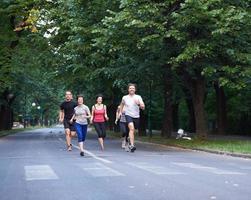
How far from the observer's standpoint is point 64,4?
28516 mm

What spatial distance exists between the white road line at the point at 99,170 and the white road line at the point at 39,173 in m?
0.74

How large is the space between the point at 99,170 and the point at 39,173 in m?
1.23

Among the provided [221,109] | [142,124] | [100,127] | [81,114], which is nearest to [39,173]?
[81,114]

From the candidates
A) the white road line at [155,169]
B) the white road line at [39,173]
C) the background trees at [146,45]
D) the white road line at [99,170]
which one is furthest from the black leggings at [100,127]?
the white road line at [39,173]

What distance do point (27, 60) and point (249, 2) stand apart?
1859cm

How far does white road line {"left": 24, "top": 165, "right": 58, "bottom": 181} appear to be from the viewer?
1092 centimetres

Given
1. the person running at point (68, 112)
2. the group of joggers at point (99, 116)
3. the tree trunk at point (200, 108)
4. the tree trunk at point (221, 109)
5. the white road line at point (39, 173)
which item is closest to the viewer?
the white road line at point (39, 173)

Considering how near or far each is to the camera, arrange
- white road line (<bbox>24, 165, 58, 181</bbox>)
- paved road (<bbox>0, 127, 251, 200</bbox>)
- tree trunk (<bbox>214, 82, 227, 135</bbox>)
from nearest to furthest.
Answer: paved road (<bbox>0, 127, 251, 200</bbox>) < white road line (<bbox>24, 165, 58, 181</bbox>) < tree trunk (<bbox>214, 82, 227, 135</bbox>)

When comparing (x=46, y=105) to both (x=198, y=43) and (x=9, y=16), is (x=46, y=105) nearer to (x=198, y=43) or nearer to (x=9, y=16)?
(x=9, y=16)

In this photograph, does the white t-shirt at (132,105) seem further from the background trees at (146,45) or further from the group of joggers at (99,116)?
the background trees at (146,45)

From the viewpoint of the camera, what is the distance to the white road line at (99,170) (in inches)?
446

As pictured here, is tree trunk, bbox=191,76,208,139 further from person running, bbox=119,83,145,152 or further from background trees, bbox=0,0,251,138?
A: person running, bbox=119,83,145,152

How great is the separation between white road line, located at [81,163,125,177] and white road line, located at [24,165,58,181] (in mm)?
743

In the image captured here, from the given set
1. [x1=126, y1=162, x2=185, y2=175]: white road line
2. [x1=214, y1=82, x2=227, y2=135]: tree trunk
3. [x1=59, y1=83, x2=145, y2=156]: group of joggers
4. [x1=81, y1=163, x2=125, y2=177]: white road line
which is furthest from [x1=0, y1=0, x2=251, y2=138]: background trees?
[x1=81, y1=163, x2=125, y2=177]: white road line
